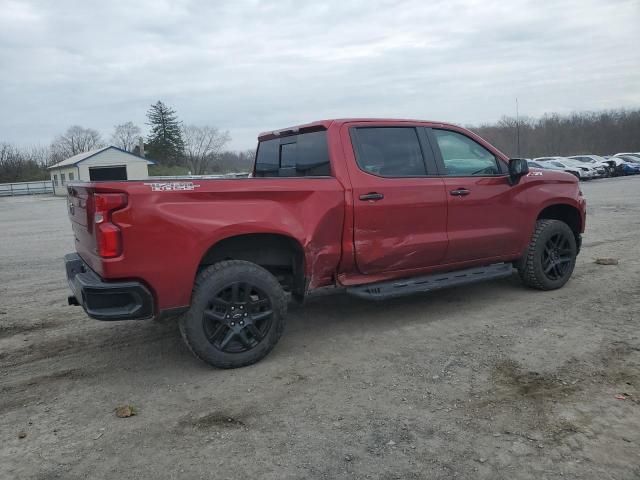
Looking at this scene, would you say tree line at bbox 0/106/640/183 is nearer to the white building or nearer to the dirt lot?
the white building

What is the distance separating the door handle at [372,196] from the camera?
A: 4.68 metres

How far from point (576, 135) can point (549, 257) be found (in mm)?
81129

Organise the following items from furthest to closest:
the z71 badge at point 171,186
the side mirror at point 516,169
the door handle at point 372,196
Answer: the side mirror at point 516,169
the door handle at point 372,196
the z71 badge at point 171,186

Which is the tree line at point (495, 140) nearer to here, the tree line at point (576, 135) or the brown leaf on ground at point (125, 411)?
the tree line at point (576, 135)

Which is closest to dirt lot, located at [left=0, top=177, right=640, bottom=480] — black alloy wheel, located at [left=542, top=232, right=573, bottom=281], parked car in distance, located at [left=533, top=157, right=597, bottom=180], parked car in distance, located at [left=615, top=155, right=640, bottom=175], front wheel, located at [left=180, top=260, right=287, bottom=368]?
front wheel, located at [left=180, top=260, right=287, bottom=368]

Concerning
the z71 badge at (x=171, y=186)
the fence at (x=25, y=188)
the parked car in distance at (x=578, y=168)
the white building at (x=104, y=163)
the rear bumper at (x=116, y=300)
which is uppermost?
the white building at (x=104, y=163)

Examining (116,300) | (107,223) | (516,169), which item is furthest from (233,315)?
(516,169)

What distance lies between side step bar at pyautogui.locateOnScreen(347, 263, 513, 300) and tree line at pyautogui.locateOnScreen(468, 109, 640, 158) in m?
68.8

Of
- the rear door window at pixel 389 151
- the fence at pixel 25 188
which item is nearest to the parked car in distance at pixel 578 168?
the rear door window at pixel 389 151

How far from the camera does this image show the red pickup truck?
12.5 ft

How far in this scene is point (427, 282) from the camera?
203 inches

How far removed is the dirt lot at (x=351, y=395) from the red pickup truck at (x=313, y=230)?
0.44 metres

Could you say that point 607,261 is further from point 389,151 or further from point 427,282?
point 389,151

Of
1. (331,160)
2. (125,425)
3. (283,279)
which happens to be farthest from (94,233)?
(331,160)
